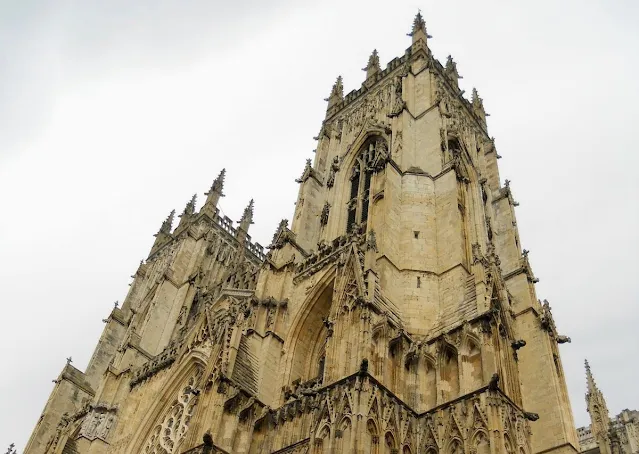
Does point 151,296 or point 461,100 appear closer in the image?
point 461,100

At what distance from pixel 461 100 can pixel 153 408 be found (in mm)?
18064

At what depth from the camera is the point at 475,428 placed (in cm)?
1245

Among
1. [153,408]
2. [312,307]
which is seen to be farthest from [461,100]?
[153,408]

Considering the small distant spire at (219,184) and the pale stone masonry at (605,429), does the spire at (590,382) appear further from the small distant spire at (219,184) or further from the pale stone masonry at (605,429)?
the small distant spire at (219,184)

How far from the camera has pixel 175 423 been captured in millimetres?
21094

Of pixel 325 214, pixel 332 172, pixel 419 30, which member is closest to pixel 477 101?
pixel 419 30

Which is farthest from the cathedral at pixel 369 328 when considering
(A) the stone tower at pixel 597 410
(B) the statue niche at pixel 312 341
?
(A) the stone tower at pixel 597 410

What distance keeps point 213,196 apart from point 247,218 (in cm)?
247

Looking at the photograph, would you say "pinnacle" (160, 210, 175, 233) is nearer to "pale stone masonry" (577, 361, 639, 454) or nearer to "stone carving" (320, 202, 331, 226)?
"stone carving" (320, 202, 331, 226)

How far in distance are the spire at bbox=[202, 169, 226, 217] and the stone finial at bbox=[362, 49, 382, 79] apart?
38.0ft

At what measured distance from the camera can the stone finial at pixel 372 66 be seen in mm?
A: 30469

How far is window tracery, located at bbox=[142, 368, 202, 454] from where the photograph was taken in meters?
20.6

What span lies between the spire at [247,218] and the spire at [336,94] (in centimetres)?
978

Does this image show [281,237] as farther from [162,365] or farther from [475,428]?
[475,428]
